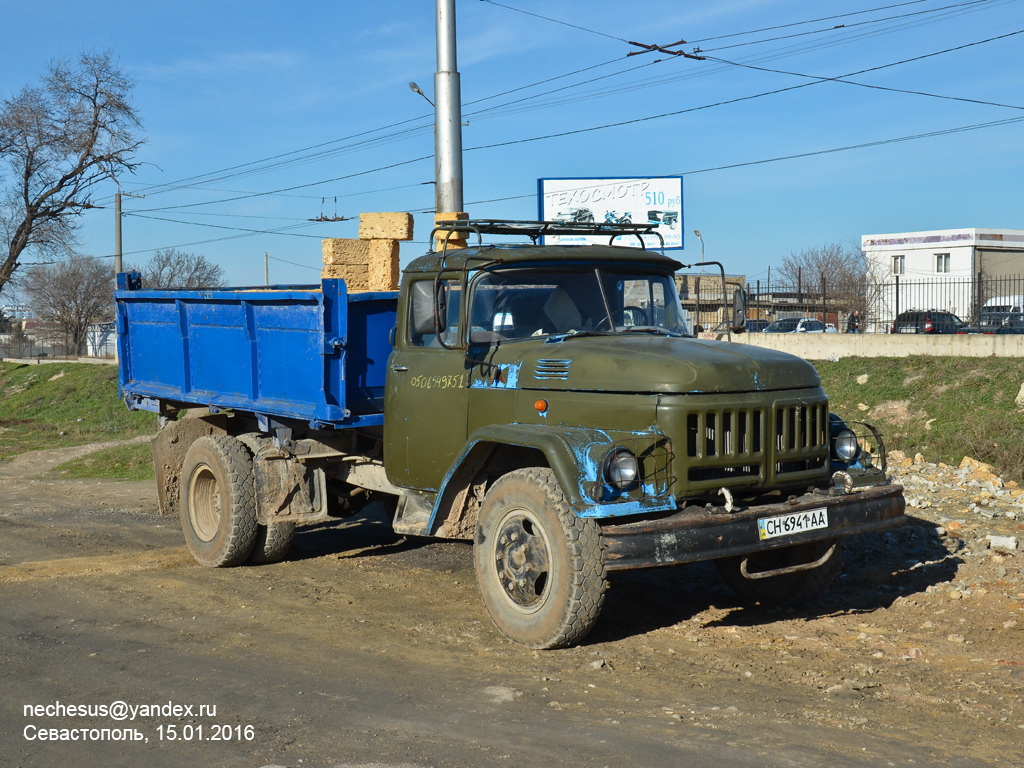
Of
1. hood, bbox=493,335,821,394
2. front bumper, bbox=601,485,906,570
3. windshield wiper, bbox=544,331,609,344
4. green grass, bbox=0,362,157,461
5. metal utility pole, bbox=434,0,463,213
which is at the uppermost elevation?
metal utility pole, bbox=434,0,463,213

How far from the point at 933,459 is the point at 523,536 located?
10.8 metres

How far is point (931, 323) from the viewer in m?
24.3

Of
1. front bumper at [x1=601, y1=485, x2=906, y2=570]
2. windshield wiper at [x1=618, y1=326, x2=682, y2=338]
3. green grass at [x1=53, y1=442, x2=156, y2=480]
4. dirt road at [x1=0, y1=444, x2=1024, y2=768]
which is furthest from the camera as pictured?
green grass at [x1=53, y1=442, x2=156, y2=480]

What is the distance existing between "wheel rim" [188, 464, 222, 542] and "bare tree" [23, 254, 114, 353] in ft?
191

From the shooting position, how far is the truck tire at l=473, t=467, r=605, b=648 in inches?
210

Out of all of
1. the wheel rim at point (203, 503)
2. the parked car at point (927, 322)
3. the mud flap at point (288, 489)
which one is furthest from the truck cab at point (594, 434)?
the parked car at point (927, 322)

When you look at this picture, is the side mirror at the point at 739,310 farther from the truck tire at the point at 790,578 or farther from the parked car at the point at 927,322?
the parked car at the point at 927,322

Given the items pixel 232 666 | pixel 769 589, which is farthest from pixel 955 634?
pixel 232 666

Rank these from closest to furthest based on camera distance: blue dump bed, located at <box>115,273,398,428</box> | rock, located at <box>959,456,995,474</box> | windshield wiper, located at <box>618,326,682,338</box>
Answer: windshield wiper, located at <box>618,326,682,338</box>, blue dump bed, located at <box>115,273,398,428</box>, rock, located at <box>959,456,995,474</box>

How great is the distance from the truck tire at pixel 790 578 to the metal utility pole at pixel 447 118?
24.3 ft

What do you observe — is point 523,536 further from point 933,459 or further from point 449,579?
point 933,459

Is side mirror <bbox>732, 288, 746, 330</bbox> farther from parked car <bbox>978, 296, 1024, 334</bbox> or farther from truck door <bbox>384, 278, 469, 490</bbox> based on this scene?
parked car <bbox>978, 296, 1024, 334</bbox>

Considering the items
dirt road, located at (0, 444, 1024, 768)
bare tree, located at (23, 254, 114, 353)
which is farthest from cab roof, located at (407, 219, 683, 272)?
bare tree, located at (23, 254, 114, 353)

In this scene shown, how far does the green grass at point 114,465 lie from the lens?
1509 cm
